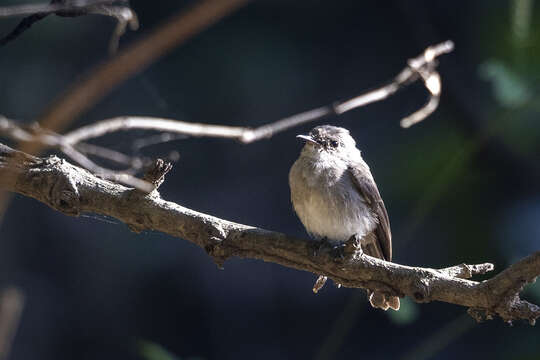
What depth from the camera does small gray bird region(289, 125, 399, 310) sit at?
416 cm

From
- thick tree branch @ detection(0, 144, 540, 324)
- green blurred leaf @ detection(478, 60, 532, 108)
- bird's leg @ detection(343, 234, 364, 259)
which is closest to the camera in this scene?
thick tree branch @ detection(0, 144, 540, 324)

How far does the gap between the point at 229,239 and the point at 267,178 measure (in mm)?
3813

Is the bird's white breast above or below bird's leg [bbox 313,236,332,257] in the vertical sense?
above

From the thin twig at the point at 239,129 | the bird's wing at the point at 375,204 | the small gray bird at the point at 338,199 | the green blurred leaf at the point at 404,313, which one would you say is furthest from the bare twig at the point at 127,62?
the green blurred leaf at the point at 404,313

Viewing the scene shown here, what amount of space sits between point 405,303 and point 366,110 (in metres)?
2.68

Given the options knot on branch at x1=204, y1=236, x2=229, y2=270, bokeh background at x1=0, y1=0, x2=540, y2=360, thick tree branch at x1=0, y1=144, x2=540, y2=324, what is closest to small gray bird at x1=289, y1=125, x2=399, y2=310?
thick tree branch at x1=0, y1=144, x2=540, y2=324

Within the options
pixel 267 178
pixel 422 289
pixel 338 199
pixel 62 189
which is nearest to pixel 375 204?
pixel 338 199

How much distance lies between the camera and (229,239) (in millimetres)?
3131

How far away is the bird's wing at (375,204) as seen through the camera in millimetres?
4336

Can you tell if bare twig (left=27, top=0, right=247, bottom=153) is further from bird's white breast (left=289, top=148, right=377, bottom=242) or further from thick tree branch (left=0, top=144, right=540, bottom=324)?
bird's white breast (left=289, top=148, right=377, bottom=242)

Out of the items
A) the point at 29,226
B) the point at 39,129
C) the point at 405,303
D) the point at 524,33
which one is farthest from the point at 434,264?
the point at 39,129

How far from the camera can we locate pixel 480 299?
2.88 metres

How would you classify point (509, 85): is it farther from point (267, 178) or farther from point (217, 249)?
point (217, 249)

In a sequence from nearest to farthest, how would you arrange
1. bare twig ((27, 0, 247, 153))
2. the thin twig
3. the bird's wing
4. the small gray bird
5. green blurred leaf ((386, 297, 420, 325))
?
bare twig ((27, 0, 247, 153)) < the thin twig < the small gray bird < the bird's wing < green blurred leaf ((386, 297, 420, 325))
